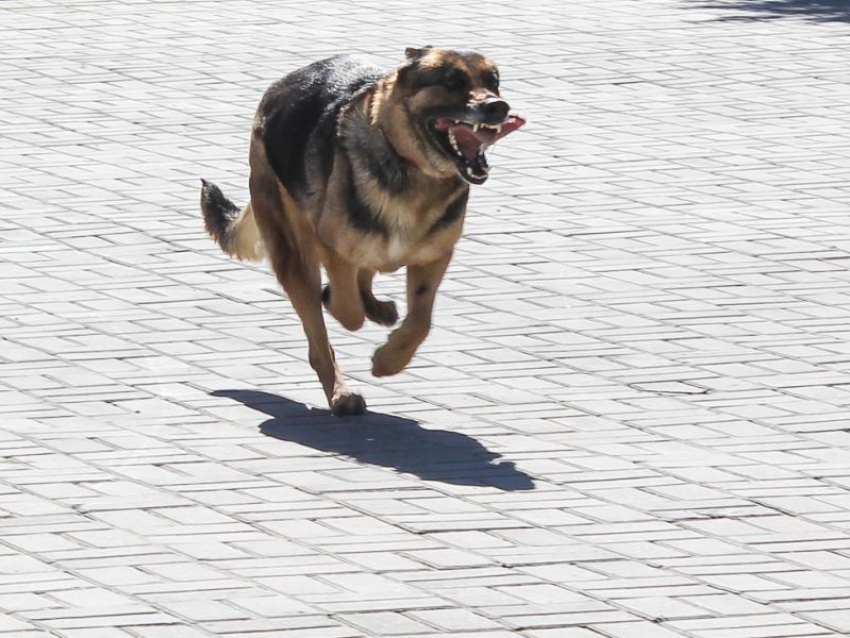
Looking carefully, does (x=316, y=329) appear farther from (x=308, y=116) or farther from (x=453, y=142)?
(x=453, y=142)

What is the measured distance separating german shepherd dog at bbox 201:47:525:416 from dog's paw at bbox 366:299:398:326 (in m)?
0.13

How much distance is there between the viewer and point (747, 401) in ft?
23.6

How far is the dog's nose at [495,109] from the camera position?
21.6 ft

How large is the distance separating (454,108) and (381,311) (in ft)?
4.39

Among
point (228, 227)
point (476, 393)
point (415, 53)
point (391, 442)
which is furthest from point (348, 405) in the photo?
point (228, 227)

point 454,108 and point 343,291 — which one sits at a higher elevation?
point 454,108

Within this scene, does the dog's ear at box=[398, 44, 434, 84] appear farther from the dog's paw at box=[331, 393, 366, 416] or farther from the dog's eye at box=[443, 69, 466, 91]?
the dog's paw at box=[331, 393, 366, 416]

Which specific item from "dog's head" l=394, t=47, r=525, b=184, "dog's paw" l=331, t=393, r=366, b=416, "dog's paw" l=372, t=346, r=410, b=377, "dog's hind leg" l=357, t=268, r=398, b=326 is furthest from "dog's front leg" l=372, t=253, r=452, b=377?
"dog's hind leg" l=357, t=268, r=398, b=326

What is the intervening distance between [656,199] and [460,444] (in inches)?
151

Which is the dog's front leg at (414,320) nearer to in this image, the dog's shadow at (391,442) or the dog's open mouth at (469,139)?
the dog's shadow at (391,442)

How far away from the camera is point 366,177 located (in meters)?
6.94

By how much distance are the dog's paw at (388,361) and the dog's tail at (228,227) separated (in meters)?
1.11

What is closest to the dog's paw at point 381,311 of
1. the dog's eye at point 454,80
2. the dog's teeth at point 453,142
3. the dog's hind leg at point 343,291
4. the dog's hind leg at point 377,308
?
the dog's hind leg at point 377,308

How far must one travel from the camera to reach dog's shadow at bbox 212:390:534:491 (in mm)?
6457
